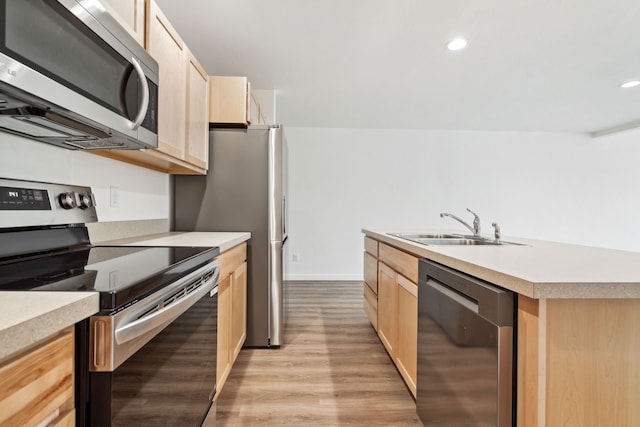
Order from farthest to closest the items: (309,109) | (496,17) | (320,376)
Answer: (309,109), (496,17), (320,376)

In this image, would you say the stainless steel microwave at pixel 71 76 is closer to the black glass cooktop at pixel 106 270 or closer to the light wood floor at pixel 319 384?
the black glass cooktop at pixel 106 270

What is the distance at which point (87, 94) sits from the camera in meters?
0.95

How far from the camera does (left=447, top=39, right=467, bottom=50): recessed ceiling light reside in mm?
2393

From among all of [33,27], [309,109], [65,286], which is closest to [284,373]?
[65,286]

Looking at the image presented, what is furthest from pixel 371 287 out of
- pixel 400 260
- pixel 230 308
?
pixel 230 308

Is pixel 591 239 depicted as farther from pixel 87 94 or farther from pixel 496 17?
pixel 87 94

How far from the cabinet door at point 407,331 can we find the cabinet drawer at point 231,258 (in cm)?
98

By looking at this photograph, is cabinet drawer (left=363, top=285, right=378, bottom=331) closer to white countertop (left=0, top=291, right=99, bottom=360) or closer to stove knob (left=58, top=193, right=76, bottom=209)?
stove knob (left=58, top=193, right=76, bottom=209)

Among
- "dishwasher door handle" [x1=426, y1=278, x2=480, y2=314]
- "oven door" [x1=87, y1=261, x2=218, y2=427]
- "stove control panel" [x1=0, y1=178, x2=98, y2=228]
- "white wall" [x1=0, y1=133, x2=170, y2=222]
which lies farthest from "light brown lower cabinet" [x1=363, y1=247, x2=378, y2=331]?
"stove control panel" [x1=0, y1=178, x2=98, y2=228]

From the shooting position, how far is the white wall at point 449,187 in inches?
192

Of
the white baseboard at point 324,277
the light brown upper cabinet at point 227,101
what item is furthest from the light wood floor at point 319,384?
the white baseboard at point 324,277

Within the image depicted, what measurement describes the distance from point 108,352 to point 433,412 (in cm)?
123

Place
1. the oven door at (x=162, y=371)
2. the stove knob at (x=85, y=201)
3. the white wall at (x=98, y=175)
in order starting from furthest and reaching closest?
the stove knob at (x=85, y=201)
the white wall at (x=98, y=175)
the oven door at (x=162, y=371)

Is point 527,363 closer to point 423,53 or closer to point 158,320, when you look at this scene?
point 158,320
